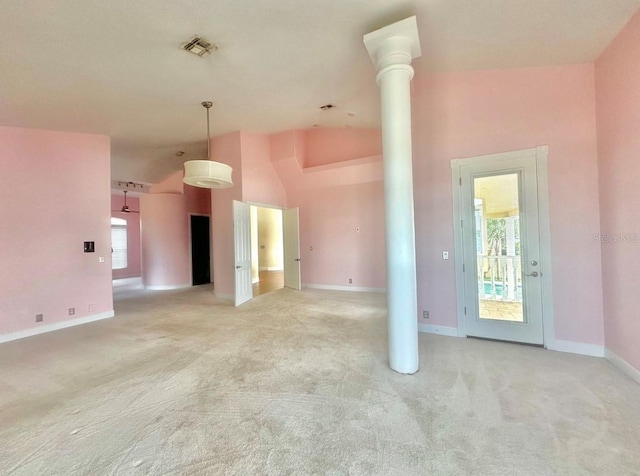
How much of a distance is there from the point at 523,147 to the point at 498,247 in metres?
1.26

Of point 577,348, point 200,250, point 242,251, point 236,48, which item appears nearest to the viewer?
point 236,48

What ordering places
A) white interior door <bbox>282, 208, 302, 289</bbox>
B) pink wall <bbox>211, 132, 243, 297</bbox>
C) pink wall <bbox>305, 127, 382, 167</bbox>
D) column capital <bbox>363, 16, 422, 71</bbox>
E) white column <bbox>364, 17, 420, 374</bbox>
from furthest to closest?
white interior door <bbox>282, 208, 302, 289</bbox>, pink wall <bbox>305, 127, 382, 167</bbox>, pink wall <bbox>211, 132, 243, 297</bbox>, white column <bbox>364, 17, 420, 374</bbox>, column capital <bbox>363, 16, 422, 71</bbox>

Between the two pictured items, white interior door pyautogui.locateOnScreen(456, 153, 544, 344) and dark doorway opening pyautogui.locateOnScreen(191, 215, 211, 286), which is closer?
white interior door pyautogui.locateOnScreen(456, 153, 544, 344)

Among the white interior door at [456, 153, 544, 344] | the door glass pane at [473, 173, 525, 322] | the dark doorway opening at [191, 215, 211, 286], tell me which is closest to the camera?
the white interior door at [456, 153, 544, 344]

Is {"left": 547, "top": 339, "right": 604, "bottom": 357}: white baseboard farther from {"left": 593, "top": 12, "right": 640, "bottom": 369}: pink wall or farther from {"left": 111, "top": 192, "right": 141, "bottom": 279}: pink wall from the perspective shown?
{"left": 111, "top": 192, "right": 141, "bottom": 279}: pink wall

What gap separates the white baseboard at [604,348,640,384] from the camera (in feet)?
8.38

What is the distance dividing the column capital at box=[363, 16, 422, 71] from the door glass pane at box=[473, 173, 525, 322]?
1.89 m

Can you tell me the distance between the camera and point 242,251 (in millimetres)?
6031

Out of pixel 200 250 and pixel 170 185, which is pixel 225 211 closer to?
pixel 170 185

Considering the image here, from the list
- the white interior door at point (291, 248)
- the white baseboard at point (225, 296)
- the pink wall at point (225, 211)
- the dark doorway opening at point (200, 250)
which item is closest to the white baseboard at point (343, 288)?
the white interior door at point (291, 248)

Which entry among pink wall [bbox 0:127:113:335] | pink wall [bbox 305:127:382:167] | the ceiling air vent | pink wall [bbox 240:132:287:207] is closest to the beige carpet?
pink wall [bbox 0:127:113:335]

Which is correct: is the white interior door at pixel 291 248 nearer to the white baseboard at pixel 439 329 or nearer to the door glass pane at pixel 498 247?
the white baseboard at pixel 439 329

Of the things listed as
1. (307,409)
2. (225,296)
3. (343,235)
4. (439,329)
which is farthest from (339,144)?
(307,409)

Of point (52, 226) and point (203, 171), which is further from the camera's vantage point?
point (52, 226)
